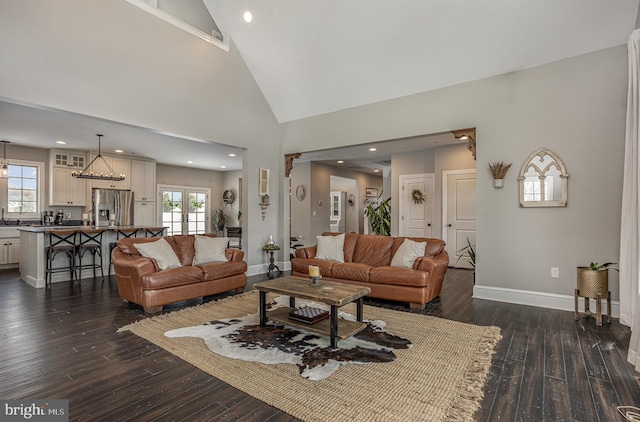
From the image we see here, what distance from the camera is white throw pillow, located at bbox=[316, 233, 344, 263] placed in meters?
5.16

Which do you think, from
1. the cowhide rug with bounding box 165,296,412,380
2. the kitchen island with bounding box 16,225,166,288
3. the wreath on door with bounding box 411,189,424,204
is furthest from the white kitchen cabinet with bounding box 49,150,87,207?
the wreath on door with bounding box 411,189,424,204

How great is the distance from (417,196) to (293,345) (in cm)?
572

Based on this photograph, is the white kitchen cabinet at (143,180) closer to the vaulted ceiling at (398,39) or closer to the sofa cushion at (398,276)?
the vaulted ceiling at (398,39)

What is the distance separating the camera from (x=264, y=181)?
252 inches

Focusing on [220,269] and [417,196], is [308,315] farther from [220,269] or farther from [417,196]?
[417,196]

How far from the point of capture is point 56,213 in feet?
25.5

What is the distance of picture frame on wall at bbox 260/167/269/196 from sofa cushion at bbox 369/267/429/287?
2929mm

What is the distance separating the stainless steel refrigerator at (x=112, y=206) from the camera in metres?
8.13

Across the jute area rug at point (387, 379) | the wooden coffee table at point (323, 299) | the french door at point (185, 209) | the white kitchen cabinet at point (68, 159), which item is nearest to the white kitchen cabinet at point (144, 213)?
the french door at point (185, 209)

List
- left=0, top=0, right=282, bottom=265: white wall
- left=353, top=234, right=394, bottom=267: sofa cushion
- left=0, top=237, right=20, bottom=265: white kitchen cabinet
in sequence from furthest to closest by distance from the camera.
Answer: left=0, top=237, right=20, bottom=265: white kitchen cabinet < left=353, top=234, right=394, bottom=267: sofa cushion < left=0, top=0, right=282, bottom=265: white wall

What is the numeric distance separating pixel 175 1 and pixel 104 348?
4.60 m

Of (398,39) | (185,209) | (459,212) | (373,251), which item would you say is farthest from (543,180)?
(185,209)

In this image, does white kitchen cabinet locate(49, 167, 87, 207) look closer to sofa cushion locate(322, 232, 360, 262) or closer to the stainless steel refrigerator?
the stainless steel refrigerator

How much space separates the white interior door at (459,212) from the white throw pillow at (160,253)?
5617 millimetres
